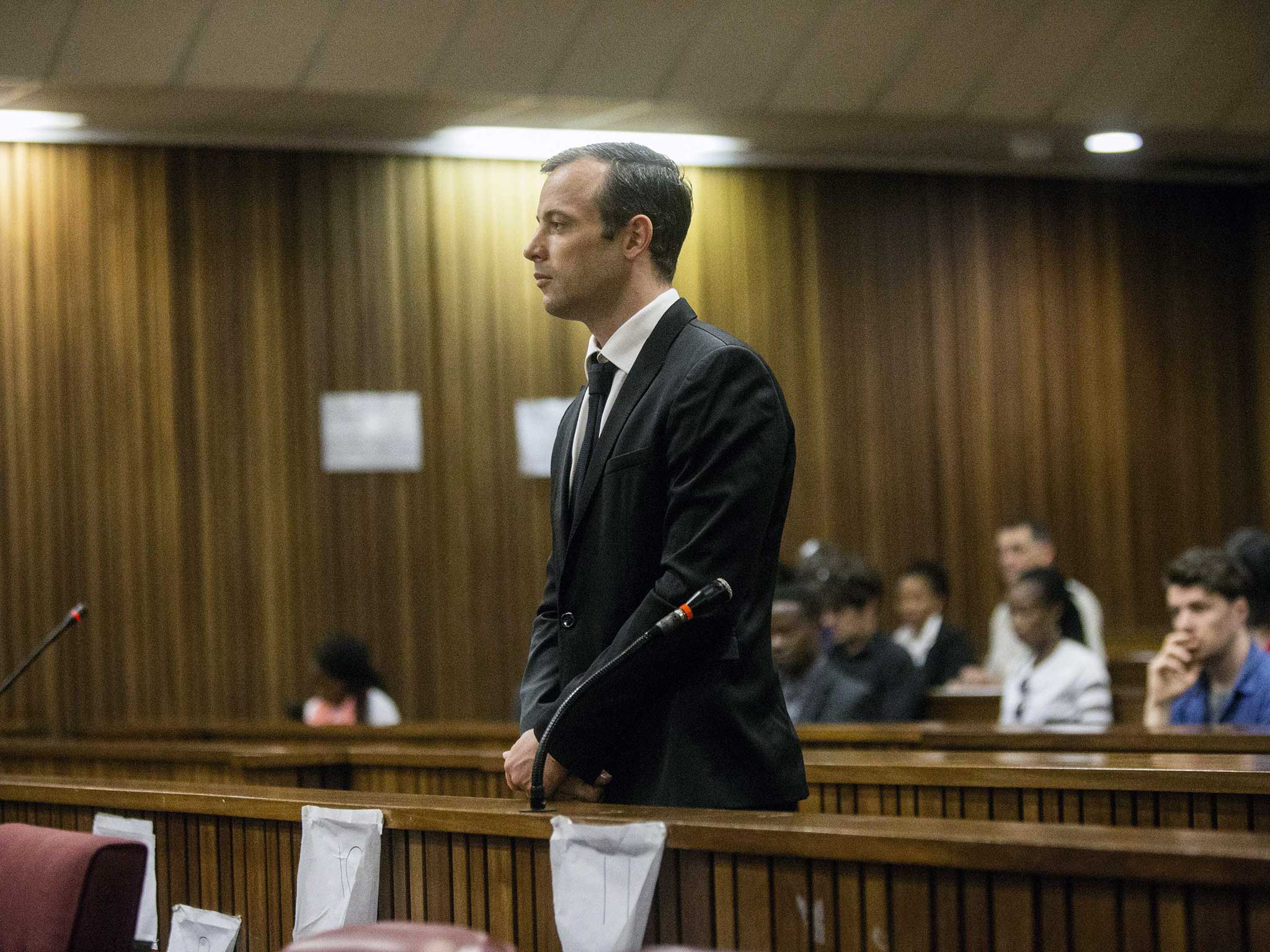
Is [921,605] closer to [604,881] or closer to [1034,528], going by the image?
[1034,528]

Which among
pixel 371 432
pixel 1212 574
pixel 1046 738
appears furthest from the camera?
pixel 371 432

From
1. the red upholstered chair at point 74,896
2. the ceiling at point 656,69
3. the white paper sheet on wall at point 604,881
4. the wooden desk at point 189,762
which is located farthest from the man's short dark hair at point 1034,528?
the red upholstered chair at point 74,896

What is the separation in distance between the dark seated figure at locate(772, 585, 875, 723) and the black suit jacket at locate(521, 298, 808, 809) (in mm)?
3219

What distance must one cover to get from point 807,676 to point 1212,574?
1784 mm

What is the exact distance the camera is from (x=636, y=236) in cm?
218

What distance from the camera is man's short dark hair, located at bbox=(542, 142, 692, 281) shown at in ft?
7.07

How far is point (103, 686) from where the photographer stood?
7.14 meters

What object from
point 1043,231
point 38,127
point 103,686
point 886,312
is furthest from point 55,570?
point 1043,231

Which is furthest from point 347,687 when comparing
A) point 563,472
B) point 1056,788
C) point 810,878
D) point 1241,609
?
point 810,878

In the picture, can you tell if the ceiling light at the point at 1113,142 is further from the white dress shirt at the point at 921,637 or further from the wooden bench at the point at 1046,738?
the wooden bench at the point at 1046,738

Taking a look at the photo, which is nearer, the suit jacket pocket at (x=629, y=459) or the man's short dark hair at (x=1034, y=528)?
the suit jacket pocket at (x=629, y=459)

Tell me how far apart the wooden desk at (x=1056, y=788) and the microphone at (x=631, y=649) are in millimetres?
1155

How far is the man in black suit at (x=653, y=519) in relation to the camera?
6.55ft

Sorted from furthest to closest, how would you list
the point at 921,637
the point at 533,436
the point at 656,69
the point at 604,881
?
the point at 533,436 → the point at 921,637 → the point at 656,69 → the point at 604,881
